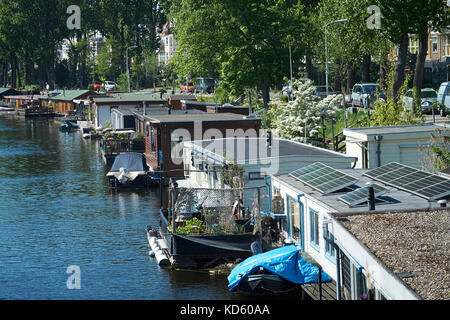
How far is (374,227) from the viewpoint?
20.0 m

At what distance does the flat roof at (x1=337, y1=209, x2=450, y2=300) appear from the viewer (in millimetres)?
15414

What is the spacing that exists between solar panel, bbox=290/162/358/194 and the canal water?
5.51 m

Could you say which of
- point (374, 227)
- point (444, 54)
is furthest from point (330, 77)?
point (374, 227)

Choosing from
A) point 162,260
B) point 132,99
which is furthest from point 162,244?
point 132,99

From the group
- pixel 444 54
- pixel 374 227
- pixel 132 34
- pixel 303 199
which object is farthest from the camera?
pixel 132 34

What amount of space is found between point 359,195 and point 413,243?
6.84 m

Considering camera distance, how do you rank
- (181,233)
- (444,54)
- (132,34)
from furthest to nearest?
1. (132,34)
2. (444,54)
3. (181,233)

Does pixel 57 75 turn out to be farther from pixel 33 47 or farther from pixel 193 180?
pixel 193 180

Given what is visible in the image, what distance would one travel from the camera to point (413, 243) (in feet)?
60.7

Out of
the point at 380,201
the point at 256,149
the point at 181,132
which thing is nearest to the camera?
the point at 380,201

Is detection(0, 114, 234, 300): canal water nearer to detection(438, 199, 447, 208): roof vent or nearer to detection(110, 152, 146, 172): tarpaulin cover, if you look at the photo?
detection(110, 152, 146, 172): tarpaulin cover

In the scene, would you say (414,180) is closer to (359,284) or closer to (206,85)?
(359,284)

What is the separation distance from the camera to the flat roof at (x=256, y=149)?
37281 mm

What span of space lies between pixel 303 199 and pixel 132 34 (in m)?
146
